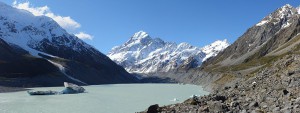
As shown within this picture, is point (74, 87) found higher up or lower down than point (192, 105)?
higher up

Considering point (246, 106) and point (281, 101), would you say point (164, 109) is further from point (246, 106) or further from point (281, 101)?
point (281, 101)

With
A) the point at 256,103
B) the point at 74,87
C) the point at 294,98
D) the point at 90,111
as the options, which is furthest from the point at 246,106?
the point at 74,87

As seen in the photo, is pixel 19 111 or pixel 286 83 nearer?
pixel 286 83

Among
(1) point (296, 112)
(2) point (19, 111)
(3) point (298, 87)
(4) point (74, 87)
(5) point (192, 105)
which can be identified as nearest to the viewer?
(1) point (296, 112)

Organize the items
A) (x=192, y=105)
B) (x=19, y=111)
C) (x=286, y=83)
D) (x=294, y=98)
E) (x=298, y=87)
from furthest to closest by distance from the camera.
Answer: (x=19, y=111) < (x=192, y=105) < (x=286, y=83) < (x=298, y=87) < (x=294, y=98)

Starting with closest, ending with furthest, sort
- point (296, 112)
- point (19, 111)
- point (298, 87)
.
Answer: point (296, 112)
point (298, 87)
point (19, 111)

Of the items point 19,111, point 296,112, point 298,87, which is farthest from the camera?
point 19,111

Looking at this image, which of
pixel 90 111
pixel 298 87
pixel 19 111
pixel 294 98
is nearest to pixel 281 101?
pixel 294 98

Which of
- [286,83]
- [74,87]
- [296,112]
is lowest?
[296,112]

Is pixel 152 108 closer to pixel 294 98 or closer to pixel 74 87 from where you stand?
pixel 294 98
